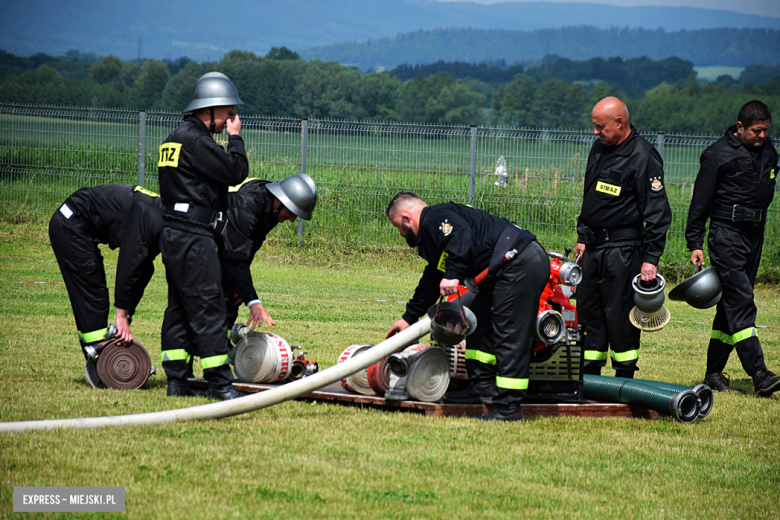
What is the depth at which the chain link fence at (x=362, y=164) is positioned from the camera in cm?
1536

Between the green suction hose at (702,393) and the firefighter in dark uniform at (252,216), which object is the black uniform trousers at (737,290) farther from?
the firefighter in dark uniform at (252,216)

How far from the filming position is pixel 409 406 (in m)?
5.63

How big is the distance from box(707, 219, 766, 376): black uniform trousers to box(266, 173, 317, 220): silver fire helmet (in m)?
3.72

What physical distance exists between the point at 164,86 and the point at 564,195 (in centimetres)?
10519

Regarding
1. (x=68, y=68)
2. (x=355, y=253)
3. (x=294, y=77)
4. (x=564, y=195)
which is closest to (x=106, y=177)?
(x=355, y=253)

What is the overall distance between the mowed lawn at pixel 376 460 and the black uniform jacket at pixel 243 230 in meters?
0.97

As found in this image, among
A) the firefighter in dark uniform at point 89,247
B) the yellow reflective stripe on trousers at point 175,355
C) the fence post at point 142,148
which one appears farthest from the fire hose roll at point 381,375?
the fence post at point 142,148

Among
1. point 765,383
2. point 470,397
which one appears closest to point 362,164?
point 765,383

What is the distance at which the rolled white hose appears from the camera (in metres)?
4.72

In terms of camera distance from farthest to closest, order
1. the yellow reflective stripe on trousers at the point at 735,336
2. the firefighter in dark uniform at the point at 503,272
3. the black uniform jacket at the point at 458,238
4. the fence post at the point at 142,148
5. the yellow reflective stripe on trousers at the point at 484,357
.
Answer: the fence post at the point at 142,148 → the yellow reflective stripe on trousers at the point at 735,336 → the yellow reflective stripe on trousers at the point at 484,357 → the firefighter in dark uniform at the point at 503,272 → the black uniform jacket at the point at 458,238

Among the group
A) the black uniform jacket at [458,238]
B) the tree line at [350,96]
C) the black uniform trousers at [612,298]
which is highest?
the tree line at [350,96]

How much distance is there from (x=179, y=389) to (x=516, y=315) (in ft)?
8.47

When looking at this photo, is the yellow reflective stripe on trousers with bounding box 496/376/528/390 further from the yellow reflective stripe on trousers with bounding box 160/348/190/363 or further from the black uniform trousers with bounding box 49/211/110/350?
the black uniform trousers with bounding box 49/211/110/350

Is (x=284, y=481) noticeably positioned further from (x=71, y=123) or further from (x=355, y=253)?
(x=71, y=123)
